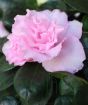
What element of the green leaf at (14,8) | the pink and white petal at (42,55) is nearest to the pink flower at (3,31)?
the green leaf at (14,8)

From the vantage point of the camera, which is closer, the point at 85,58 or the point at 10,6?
the point at 85,58

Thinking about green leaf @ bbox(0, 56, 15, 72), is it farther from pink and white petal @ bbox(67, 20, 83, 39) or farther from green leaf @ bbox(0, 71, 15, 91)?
pink and white petal @ bbox(67, 20, 83, 39)

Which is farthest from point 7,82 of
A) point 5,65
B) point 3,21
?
point 3,21

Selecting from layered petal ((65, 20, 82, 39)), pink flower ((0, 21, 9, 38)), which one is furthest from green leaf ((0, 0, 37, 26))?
layered petal ((65, 20, 82, 39))

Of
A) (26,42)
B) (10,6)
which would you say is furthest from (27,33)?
(10,6)

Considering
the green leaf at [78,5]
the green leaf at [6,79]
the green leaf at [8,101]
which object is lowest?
the green leaf at [8,101]

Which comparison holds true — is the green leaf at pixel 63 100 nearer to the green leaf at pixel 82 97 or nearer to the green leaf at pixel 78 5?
the green leaf at pixel 82 97

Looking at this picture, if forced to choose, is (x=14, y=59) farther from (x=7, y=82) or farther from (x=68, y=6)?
(x=68, y=6)
